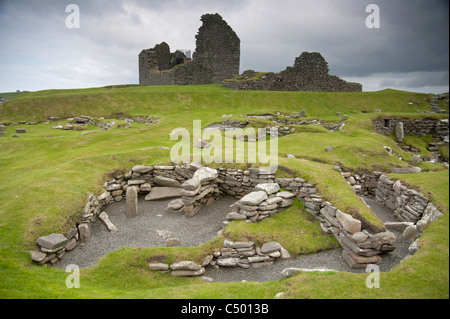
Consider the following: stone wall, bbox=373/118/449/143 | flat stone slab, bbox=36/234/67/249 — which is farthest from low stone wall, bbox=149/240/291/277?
stone wall, bbox=373/118/449/143

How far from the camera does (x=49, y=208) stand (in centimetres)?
1184

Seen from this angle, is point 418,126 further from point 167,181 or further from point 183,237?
point 183,237

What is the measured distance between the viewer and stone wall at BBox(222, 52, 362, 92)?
45719 millimetres

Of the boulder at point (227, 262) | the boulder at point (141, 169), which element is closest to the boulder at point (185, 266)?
the boulder at point (227, 262)

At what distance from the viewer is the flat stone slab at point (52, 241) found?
392 inches

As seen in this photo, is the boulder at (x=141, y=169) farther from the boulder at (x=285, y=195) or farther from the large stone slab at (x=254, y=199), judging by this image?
the boulder at (x=285, y=195)

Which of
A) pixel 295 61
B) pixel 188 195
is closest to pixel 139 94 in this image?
pixel 295 61

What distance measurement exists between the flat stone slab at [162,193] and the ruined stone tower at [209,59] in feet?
131

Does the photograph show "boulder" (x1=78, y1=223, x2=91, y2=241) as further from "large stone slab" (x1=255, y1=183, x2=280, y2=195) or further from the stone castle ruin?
the stone castle ruin

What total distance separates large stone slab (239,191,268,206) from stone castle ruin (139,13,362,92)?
3549 cm

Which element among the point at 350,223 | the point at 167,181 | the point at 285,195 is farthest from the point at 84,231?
the point at 350,223

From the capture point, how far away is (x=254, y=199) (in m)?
12.3

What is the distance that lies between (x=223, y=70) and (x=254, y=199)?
4597cm
